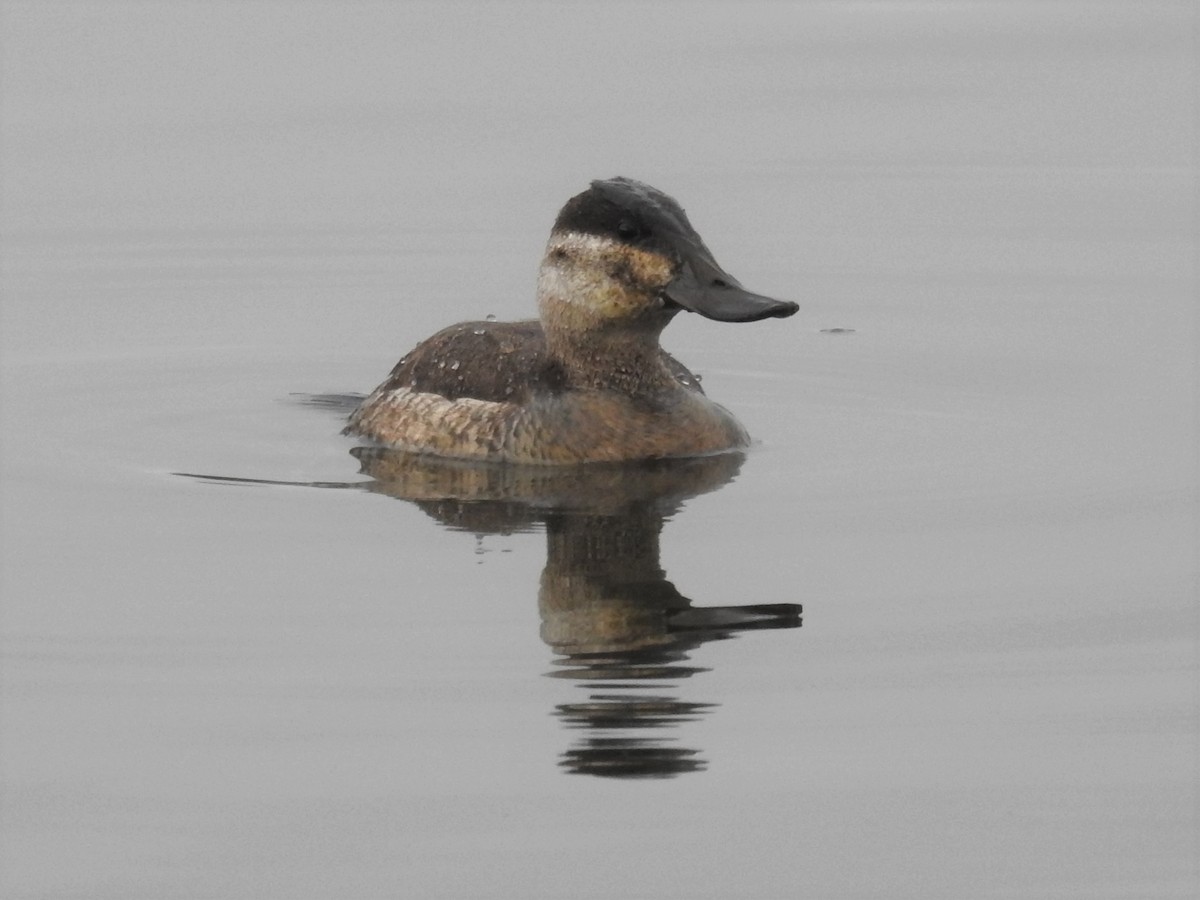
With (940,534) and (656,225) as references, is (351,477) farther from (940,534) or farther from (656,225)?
(940,534)

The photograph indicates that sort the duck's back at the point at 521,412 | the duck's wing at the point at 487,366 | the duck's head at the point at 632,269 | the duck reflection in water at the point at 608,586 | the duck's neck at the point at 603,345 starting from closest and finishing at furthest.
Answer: the duck reflection in water at the point at 608,586, the duck's head at the point at 632,269, the duck's back at the point at 521,412, the duck's neck at the point at 603,345, the duck's wing at the point at 487,366

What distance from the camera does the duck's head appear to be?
12477 millimetres

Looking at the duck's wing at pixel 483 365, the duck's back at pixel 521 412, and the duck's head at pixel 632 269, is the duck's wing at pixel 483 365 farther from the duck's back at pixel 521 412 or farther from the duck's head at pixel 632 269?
the duck's head at pixel 632 269

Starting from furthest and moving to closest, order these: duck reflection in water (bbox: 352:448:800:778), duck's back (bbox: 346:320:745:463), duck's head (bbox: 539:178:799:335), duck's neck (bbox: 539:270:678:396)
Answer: duck's neck (bbox: 539:270:678:396) → duck's back (bbox: 346:320:745:463) → duck's head (bbox: 539:178:799:335) → duck reflection in water (bbox: 352:448:800:778)

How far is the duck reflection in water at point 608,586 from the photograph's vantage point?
862cm

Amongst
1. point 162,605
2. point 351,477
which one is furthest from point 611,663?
point 351,477

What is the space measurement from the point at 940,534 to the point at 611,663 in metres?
2.32

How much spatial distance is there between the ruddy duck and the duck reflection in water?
0.45 ft

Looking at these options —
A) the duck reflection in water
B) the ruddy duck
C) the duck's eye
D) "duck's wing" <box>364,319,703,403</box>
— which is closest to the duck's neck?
the ruddy duck

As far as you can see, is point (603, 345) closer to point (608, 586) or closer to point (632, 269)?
point (632, 269)

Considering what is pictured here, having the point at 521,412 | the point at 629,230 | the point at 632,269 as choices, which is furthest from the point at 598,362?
the point at 629,230

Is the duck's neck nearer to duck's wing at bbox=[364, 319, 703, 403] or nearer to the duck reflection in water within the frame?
duck's wing at bbox=[364, 319, 703, 403]

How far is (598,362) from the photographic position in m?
12.9

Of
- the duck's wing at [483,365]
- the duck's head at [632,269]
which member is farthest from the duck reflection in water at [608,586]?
the duck's head at [632,269]
